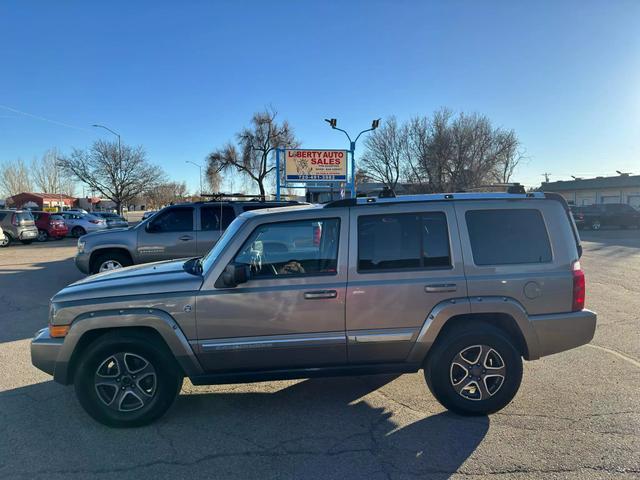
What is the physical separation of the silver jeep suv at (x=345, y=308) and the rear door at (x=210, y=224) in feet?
16.1

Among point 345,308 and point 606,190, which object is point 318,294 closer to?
point 345,308

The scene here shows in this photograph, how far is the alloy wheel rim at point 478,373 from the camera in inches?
135

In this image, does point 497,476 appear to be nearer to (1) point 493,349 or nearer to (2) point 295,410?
(1) point 493,349

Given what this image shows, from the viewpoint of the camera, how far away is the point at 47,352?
10.8 ft

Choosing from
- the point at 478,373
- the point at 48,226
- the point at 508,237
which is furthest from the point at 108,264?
the point at 48,226

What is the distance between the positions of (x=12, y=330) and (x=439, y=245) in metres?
6.36

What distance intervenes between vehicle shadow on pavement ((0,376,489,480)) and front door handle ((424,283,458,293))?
1113 millimetres

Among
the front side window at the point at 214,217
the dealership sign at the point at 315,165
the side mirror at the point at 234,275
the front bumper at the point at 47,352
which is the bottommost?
the front bumper at the point at 47,352

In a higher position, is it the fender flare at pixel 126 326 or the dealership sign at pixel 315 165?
the dealership sign at pixel 315 165

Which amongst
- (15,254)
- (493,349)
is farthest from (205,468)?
(15,254)

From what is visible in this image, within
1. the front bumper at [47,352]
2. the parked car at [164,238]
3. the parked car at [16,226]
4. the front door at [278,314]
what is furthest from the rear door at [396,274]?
the parked car at [16,226]

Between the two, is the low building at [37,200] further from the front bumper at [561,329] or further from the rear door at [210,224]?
the front bumper at [561,329]

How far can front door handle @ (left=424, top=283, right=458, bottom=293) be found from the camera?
337 centimetres

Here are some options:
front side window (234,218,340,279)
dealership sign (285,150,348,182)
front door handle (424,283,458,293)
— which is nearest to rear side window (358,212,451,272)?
front door handle (424,283,458,293)
